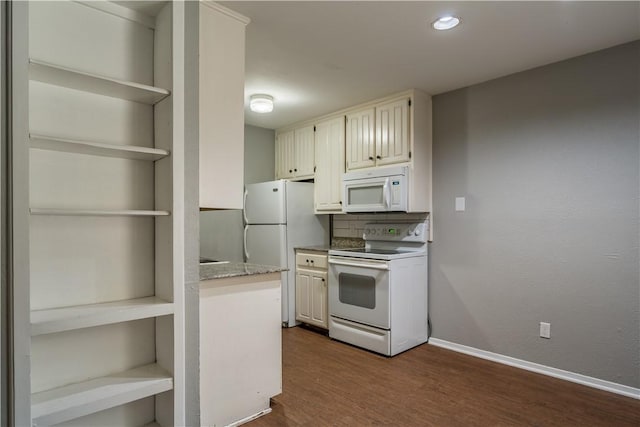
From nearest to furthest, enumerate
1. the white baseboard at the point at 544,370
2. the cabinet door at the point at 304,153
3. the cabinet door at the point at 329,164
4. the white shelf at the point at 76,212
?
the white shelf at the point at 76,212 → the white baseboard at the point at 544,370 → the cabinet door at the point at 329,164 → the cabinet door at the point at 304,153

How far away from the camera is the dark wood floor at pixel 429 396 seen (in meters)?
2.14

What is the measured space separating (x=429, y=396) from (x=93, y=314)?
2.08m

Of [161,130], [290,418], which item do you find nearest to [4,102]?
[161,130]

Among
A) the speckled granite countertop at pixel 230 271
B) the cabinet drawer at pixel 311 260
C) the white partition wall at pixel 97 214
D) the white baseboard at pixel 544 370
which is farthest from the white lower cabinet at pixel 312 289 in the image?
the white partition wall at pixel 97 214

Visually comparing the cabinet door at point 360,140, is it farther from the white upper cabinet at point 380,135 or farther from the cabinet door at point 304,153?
the cabinet door at point 304,153

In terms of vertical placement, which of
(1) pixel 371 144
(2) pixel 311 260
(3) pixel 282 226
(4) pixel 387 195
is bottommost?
(2) pixel 311 260

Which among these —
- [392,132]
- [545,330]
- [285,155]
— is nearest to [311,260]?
[285,155]

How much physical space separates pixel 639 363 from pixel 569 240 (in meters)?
0.88

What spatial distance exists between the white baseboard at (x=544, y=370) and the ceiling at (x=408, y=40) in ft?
7.65

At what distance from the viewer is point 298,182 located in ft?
13.9

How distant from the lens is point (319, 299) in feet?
12.6

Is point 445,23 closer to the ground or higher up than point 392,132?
higher up

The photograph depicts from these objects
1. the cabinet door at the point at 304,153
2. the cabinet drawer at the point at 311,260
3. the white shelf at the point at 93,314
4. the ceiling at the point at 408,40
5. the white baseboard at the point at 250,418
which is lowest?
the white baseboard at the point at 250,418

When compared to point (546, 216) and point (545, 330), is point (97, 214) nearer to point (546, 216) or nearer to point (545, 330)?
point (546, 216)
